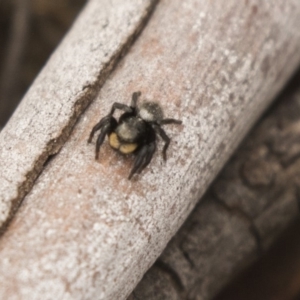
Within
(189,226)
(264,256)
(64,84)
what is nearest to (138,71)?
(64,84)

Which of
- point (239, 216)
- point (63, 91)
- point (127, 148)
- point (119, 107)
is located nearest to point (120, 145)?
point (127, 148)

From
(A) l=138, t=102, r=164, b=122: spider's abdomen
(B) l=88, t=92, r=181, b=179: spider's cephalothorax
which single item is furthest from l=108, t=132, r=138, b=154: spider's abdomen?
(A) l=138, t=102, r=164, b=122: spider's abdomen

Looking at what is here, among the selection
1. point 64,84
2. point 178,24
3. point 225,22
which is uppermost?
point 225,22

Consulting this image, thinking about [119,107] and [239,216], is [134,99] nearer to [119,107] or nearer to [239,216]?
[119,107]

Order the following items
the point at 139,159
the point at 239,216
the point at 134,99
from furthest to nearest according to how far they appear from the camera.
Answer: the point at 239,216
the point at 134,99
the point at 139,159

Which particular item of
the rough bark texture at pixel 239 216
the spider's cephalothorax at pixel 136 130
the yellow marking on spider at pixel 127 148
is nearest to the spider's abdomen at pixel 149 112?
the spider's cephalothorax at pixel 136 130

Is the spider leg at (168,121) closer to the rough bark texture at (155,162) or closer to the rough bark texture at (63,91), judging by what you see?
the rough bark texture at (155,162)

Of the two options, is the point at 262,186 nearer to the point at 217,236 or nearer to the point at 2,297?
the point at 217,236
